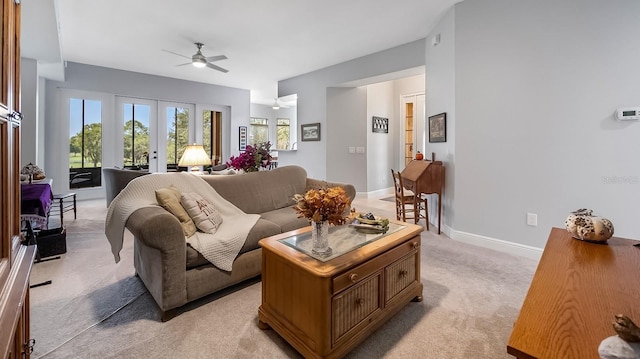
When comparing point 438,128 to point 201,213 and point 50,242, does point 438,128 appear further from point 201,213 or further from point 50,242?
point 50,242

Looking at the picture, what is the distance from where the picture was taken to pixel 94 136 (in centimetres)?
596

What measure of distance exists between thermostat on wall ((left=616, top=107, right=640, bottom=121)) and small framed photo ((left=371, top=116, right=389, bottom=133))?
4.19 metres

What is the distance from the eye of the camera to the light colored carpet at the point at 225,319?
1.58m

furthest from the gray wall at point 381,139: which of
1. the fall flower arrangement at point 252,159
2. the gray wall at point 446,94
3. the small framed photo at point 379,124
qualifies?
the fall flower arrangement at point 252,159

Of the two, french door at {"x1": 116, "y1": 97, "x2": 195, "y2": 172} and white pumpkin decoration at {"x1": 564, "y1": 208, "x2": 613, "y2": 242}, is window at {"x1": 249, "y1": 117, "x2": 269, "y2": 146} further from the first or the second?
white pumpkin decoration at {"x1": 564, "y1": 208, "x2": 613, "y2": 242}

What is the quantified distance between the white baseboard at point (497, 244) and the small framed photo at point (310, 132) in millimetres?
3471

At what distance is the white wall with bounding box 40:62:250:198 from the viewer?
556 centimetres

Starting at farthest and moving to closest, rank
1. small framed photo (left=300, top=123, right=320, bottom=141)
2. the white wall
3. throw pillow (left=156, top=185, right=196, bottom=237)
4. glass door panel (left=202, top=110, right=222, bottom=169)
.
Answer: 1. glass door panel (left=202, top=110, right=222, bottom=169)
2. small framed photo (left=300, top=123, right=320, bottom=141)
3. the white wall
4. throw pillow (left=156, top=185, right=196, bottom=237)

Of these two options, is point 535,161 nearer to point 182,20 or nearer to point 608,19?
point 608,19

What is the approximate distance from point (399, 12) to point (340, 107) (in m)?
2.57

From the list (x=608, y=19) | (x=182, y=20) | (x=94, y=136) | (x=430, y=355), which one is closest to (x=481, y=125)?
A: (x=608, y=19)

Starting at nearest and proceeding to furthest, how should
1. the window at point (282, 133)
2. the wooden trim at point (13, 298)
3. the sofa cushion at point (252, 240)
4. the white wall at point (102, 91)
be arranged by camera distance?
1. the wooden trim at point (13, 298)
2. the sofa cushion at point (252, 240)
3. the white wall at point (102, 91)
4. the window at point (282, 133)

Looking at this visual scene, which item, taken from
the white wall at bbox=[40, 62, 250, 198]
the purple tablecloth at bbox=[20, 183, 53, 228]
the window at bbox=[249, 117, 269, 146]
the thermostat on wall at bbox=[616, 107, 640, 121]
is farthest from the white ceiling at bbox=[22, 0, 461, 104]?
the window at bbox=[249, 117, 269, 146]

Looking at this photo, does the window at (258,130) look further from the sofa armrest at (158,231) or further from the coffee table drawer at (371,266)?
the coffee table drawer at (371,266)
